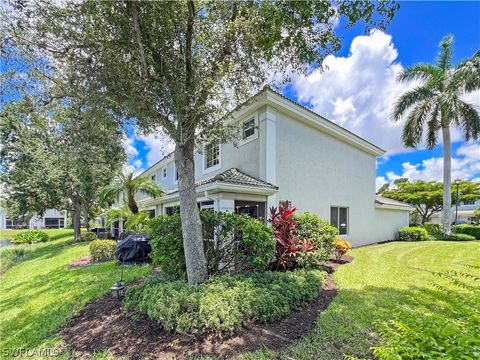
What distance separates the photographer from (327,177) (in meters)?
13.1

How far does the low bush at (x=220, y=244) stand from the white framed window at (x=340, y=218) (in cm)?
744

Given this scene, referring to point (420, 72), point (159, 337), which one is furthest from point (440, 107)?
point (159, 337)

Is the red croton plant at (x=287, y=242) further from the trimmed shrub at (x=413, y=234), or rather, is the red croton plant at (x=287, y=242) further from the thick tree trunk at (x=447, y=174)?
the thick tree trunk at (x=447, y=174)

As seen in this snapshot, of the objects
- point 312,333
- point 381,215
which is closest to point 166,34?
point 312,333

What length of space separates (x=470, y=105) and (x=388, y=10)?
1757 cm

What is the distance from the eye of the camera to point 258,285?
587 cm

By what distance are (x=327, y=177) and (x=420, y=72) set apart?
11.9 m

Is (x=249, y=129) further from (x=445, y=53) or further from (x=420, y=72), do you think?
(x=445, y=53)

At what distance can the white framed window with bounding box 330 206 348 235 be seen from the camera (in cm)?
1350

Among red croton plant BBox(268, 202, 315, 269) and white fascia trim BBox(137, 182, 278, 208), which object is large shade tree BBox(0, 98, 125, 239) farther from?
red croton plant BBox(268, 202, 315, 269)

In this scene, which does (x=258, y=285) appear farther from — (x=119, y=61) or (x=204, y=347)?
(x=119, y=61)

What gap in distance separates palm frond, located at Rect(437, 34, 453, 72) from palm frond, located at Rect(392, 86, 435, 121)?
5.91 ft

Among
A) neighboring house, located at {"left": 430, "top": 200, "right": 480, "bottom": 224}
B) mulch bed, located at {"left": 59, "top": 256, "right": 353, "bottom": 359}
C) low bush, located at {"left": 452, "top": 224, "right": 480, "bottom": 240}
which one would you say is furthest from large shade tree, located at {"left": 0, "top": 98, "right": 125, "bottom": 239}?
neighboring house, located at {"left": 430, "top": 200, "right": 480, "bottom": 224}

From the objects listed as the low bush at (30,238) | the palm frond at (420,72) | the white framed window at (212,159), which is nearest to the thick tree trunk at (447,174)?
the palm frond at (420,72)
